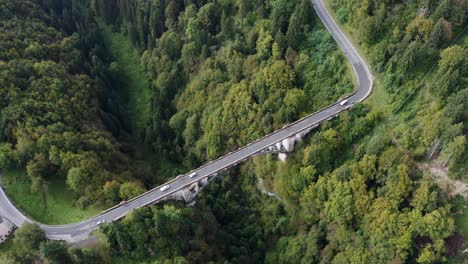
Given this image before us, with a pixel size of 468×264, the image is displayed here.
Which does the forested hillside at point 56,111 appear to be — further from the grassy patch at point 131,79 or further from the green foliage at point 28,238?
the green foliage at point 28,238

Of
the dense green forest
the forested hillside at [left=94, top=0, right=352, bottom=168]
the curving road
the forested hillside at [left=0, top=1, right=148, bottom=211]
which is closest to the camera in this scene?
the dense green forest

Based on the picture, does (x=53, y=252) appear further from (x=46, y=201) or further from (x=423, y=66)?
(x=423, y=66)

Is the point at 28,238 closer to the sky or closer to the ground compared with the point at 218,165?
closer to the sky

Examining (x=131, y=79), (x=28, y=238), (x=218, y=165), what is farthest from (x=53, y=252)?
(x=131, y=79)

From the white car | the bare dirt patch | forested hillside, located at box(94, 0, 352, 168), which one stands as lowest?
the white car

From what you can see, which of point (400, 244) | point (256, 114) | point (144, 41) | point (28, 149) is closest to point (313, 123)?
point (256, 114)

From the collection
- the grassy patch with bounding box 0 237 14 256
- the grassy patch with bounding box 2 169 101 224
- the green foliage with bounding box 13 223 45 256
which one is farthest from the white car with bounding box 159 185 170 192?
the grassy patch with bounding box 0 237 14 256

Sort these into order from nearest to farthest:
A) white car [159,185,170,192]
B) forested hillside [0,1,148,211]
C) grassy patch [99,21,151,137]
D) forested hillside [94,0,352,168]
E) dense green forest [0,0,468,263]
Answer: dense green forest [0,0,468,263]
forested hillside [0,1,148,211]
white car [159,185,170,192]
forested hillside [94,0,352,168]
grassy patch [99,21,151,137]

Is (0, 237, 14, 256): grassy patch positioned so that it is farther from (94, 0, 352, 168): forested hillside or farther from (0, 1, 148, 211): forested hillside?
(94, 0, 352, 168): forested hillside
